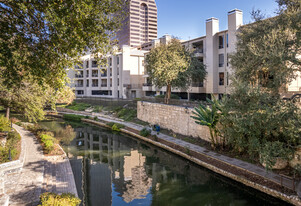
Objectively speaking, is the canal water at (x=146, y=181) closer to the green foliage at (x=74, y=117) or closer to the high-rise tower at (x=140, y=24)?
the green foliage at (x=74, y=117)

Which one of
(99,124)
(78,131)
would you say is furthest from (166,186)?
(99,124)

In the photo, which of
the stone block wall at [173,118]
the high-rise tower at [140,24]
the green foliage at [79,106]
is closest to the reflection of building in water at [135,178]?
the stone block wall at [173,118]

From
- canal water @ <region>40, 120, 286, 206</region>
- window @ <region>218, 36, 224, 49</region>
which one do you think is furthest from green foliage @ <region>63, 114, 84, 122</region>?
window @ <region>218, 36, 224, 49</region>

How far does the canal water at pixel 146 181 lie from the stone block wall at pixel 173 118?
150 inches

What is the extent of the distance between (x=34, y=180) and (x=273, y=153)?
1254 centimetres

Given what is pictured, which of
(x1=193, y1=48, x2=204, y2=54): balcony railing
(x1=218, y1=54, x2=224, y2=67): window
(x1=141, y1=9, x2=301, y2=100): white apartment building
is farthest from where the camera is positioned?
(x1=193, y1=48, x2=204, y2=54): balcony railing

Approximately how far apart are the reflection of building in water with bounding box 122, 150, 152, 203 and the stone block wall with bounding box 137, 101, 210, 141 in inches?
236

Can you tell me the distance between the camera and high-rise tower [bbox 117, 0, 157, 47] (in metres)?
130

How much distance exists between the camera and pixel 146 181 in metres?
14.6

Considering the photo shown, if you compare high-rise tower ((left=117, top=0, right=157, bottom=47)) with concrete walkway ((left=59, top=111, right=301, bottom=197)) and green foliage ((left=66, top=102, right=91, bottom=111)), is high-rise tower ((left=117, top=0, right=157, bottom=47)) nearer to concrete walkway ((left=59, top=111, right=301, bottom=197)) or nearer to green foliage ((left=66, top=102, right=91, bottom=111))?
green foliage ((left=66, top=102, right=91, bottom=111))

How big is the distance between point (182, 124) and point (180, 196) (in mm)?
11682

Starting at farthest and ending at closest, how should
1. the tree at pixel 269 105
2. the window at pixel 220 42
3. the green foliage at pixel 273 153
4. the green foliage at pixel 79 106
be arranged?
the green foliage at pixel 79 106 < the window at pixel 220 42 < the tree at pixel 269 105 < the green foliage at pixel 273 153

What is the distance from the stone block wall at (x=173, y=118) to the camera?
71.1ft

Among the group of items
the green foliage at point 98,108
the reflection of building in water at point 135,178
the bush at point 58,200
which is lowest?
the reflection of building in water at point 135,178
